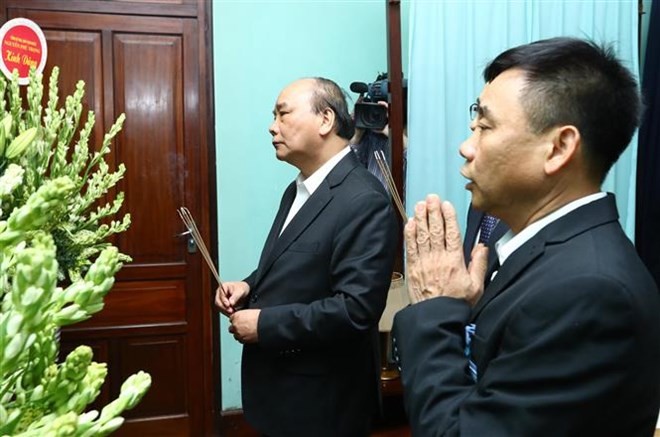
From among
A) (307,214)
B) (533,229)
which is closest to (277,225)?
(307,214)

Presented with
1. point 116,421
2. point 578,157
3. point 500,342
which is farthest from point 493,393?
point 116,421

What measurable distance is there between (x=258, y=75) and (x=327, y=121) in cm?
110

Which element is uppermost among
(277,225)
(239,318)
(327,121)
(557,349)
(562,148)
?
(327,121)

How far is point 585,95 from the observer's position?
78 centimetres

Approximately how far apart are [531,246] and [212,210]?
1.95 metres

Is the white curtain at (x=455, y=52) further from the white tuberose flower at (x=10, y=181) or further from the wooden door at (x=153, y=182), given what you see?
the white tuberose flower at (x=10, y=181)

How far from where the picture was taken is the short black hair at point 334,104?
1568mm

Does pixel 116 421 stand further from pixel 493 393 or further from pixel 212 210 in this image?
pixel 212 210

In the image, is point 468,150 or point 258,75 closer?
point 468,150

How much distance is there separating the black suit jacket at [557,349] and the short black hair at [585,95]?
9 centimetres

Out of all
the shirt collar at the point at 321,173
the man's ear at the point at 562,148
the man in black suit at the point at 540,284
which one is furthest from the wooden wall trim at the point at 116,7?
the man's ear at the point at 562,148

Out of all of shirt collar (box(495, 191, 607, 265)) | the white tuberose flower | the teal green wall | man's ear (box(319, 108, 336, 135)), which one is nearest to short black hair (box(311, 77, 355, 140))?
man's ear (box(319, 108, 336, 135))

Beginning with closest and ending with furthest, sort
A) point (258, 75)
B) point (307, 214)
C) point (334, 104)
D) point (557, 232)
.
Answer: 1. point (557, 232)
2. point (307, 214)
3. point (334, 104)
4. point (258, 75)

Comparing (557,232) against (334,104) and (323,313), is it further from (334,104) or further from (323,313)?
(334,104)
